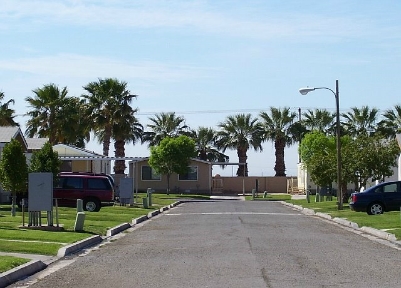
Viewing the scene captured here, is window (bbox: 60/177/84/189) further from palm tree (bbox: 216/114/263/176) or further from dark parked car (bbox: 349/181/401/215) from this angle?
palm tree (bbox: 216/114/263/176)

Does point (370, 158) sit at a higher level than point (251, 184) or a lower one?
higher

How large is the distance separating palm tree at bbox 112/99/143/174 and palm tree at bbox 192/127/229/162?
1357cm

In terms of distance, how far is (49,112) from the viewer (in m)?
67.7

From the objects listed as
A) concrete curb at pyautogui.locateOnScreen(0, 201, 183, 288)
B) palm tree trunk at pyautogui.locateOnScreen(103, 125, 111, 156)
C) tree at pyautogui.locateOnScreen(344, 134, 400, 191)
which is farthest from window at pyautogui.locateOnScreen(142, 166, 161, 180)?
concrete curb at pyautogui.locateOnScreen(0, 201, 183, 288)

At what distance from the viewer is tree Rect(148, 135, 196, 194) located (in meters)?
74.8

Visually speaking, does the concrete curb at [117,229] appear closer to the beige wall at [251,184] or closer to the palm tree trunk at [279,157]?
the palm tree trunk at [279,157]

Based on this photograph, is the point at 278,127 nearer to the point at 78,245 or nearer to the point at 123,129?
the point at 123,129

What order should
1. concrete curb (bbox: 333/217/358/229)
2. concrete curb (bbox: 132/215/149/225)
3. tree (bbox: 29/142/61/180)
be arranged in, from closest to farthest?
concrete curb (bbox: 333/217/358/229) < concrete curb (bbox: 132/215/149/225) < tree (bbox: 29/142/61/180)

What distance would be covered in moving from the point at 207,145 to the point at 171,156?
16751 millimetres

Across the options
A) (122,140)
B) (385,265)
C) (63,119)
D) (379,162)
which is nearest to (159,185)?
(122,140)

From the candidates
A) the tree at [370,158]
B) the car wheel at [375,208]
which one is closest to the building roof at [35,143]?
the tree at [370,158]

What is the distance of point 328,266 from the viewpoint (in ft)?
52.7

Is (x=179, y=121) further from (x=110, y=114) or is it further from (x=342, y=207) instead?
(x=342, y=207)

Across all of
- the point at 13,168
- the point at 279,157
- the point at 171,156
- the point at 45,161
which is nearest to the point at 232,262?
the point at 13,168
